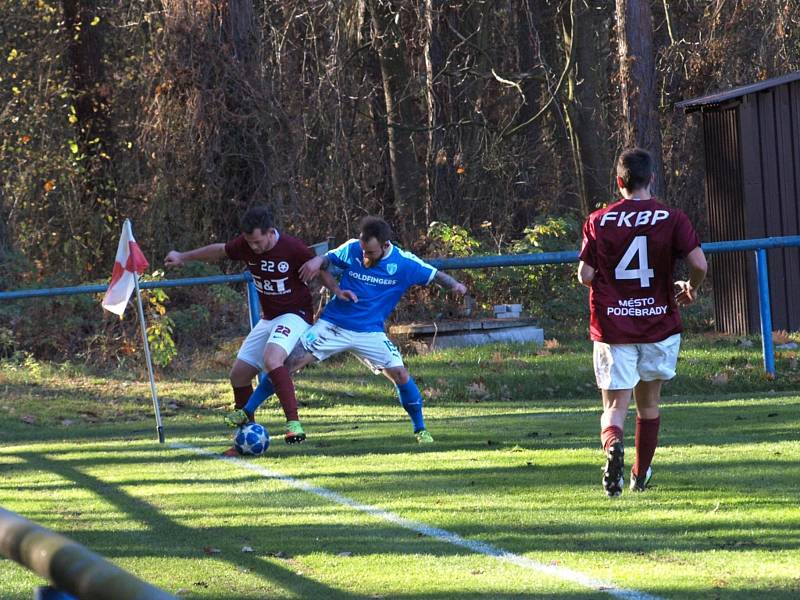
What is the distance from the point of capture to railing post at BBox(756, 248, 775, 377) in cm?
1322

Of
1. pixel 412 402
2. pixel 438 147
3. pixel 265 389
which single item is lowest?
pixel 412 402

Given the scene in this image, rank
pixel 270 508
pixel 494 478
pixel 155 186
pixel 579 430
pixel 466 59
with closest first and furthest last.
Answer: pixel 270 508 < pixel 494 478 < pixel 579 430 < pixel 155 186 < pixel 466 59

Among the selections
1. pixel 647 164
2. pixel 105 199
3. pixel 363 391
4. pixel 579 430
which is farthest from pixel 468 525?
pixel 105 199

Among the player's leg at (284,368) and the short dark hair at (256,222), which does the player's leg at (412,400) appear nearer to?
the player's leg at (284,368)

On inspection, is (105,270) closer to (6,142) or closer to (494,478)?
(6,142)

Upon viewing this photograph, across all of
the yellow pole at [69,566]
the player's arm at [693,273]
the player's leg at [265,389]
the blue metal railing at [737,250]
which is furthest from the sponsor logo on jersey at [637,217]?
the blue metal railing at [737,250]

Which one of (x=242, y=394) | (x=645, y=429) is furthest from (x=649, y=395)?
(x=242, y=394)

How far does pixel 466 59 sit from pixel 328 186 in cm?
468

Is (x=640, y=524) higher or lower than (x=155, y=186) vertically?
lower

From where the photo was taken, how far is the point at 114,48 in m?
25.8

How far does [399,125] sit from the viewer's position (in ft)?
84.9

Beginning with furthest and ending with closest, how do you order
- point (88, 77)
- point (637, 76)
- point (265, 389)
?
point (88, 77), point (637, 76), point (265, 389)

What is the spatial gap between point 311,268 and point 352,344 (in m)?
0.68

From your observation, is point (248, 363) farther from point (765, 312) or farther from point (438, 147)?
point (438, 147)
